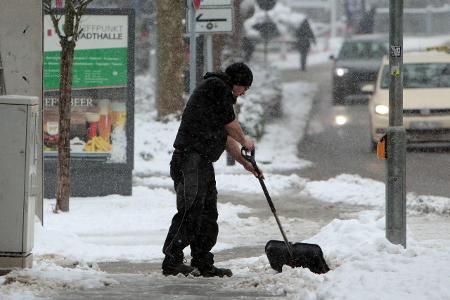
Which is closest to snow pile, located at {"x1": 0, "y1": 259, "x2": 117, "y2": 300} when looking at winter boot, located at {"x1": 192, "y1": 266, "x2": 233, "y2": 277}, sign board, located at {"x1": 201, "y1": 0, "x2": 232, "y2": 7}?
winter boot, located at {"x1": 192, "y1": 266, "x2": 233, "y2": 277}

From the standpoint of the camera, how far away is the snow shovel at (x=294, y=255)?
9.10 m

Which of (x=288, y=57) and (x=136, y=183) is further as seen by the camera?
(x=288, y=57)

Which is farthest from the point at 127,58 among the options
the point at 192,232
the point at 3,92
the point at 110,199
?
the point at 192,232

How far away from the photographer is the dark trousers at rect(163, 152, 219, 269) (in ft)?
29.7

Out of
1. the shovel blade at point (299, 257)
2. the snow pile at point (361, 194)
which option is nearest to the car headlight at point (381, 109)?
the snow pile at point (361, 194)

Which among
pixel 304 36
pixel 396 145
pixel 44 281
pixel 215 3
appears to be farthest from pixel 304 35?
pixel 44 281

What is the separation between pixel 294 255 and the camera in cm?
927

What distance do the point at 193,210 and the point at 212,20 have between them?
8.20 meters

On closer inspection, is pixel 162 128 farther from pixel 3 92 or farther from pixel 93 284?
pixel 93 284

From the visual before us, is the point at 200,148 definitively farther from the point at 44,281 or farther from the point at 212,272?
the point at 44,281

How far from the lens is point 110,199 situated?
15.4 metres

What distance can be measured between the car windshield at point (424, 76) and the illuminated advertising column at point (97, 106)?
8.06m

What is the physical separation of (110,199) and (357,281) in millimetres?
8342

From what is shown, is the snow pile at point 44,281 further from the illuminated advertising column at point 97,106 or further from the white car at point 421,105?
the white car at point 421,105
